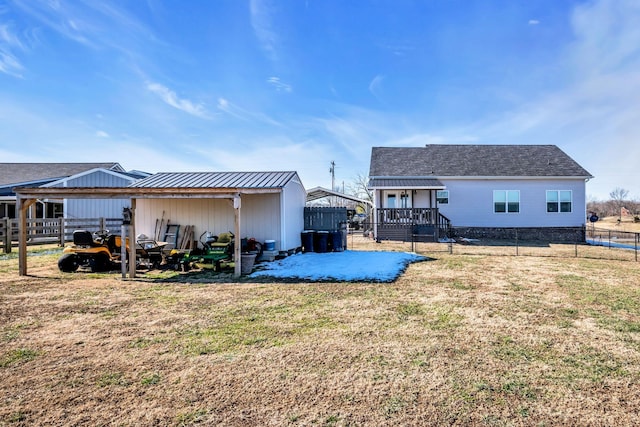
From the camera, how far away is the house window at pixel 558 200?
59.7 ft

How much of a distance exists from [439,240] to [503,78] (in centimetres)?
790

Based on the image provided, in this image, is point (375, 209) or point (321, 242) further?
→ point (375, 209)

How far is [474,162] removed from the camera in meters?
19.5

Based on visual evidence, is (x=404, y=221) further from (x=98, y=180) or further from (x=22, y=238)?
(x=98, y=180)

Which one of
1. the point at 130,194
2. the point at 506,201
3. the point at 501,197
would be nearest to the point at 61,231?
the point at 130,194

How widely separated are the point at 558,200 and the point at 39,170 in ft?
111

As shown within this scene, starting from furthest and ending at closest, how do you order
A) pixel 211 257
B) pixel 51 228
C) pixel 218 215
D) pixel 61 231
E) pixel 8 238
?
pixel 51 228
pixel 61 231
pixel 8 238
pixel 218 215
pixel 211 257

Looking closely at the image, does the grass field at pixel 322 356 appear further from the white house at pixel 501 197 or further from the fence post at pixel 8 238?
the white house at pixel 501 197

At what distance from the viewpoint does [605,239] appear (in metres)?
18.7

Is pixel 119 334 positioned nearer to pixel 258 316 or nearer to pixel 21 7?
pixel 258 316

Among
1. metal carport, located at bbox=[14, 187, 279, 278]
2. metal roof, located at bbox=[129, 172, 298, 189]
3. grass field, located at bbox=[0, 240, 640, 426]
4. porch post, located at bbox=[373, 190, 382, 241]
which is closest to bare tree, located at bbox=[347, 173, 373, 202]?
porch post, located at bbox=[373, 190, 382, 241]

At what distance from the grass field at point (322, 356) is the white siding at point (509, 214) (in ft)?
39.9

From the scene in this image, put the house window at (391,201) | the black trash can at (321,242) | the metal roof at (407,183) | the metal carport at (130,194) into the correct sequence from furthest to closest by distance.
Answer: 1. the house window at (391,201)
2. the metal roof at (407,183)
3. the black trash can at (321,242)
4. the metal carport at (130,194)

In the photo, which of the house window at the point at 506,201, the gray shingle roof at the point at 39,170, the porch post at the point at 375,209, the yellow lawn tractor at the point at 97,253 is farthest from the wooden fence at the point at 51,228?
the house window at the point at 506,201
